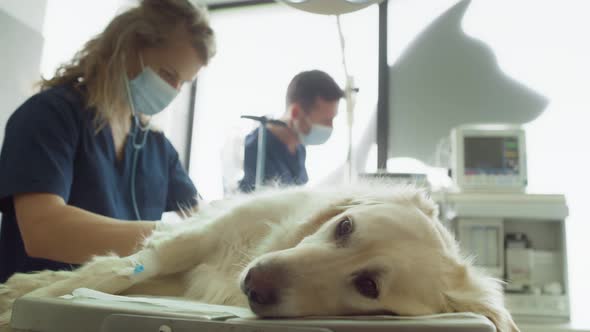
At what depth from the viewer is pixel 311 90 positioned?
235 centimetres

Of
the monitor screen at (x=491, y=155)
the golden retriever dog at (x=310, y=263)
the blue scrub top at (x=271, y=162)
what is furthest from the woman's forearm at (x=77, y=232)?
the monitor screen at (x=491, y=155)

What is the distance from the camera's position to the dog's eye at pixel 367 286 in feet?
2.31

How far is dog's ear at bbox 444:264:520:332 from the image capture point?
69cm

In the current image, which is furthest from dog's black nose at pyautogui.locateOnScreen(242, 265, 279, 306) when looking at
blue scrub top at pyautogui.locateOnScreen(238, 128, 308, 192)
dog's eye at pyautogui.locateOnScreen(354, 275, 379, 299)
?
blue scrub top at pyautogui.locateOnScreen(238, 128, 308, 192)

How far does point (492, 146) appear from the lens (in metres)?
2.07

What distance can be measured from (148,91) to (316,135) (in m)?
1.00

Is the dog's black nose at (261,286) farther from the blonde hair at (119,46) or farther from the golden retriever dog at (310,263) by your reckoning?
the blonde hair at (119,46)

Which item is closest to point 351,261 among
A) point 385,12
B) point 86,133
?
point 86,133

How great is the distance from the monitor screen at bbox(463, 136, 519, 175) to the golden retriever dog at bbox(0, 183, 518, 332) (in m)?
1.19

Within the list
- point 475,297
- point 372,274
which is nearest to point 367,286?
point 372,274

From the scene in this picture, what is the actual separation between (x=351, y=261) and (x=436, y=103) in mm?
2550

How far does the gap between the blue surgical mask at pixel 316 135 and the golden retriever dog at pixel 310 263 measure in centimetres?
127

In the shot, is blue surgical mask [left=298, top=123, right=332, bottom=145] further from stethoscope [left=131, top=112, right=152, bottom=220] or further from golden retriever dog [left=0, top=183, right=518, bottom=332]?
golden retriever dog [left=0, top=183, right=518, bottom=332]

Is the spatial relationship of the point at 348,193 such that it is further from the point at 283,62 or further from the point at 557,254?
the point at 283,62
